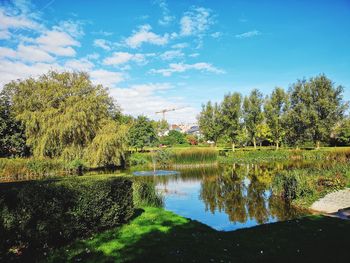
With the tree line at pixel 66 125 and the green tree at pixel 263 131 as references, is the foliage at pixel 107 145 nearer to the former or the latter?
the tree line at pixel 66 125

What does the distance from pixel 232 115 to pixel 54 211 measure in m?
41.7

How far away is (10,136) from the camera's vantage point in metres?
27.4

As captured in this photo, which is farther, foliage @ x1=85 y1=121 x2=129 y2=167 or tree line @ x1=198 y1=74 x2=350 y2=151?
tree line @ x1=198 y1=74 x2=350 y2=151

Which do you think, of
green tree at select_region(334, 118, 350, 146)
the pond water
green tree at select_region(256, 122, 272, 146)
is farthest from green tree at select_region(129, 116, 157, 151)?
green tree at select_region(334, 118, 350, 146)

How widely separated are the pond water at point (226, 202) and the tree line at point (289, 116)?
26058 mm

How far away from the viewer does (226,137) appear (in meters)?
47.2

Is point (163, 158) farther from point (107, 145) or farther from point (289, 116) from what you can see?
point (289, 116)

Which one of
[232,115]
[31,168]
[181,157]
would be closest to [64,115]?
[31,168]

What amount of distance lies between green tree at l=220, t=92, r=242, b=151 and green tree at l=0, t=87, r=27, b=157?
29903 millimetres

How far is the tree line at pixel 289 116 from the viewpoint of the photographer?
40.1 metres

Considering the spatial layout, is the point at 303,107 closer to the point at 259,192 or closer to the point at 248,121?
the point at 248,121

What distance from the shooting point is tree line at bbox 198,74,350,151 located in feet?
131

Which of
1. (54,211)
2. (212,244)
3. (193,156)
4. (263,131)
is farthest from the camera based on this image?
(263,131)

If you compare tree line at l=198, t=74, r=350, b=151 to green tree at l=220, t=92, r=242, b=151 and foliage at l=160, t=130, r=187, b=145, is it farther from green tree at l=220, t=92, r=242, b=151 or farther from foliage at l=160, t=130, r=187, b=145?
foliage at l=160, t=130, r=187, b=145
